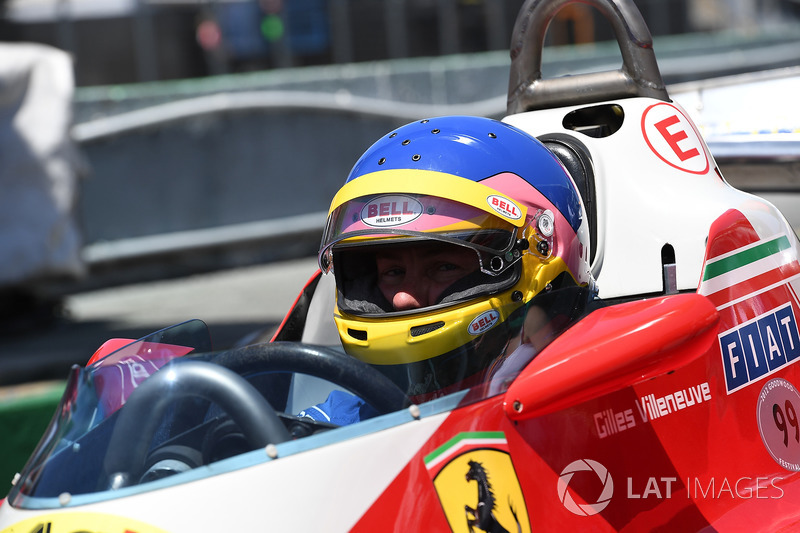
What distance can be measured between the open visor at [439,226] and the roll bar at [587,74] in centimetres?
108

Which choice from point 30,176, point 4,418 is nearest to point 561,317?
point 4,418

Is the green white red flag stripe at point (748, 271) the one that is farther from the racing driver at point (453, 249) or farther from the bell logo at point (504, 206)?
the bell logo at point (504, 206)

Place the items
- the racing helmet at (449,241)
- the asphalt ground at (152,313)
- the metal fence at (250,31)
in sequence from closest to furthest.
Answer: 1. the racing helmet at (449,241)
2. the asphalt ground at (152,313)
3. the metal fence at (250,31)

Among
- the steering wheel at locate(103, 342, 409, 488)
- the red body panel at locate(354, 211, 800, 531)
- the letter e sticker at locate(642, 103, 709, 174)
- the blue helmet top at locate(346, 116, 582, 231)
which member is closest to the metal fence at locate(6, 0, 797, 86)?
the letter e sticker at locate(642, 103, 709, 174)

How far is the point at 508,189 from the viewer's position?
7.28 feet

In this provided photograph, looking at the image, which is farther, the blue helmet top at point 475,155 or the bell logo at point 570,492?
the blue helmet top at point 475,155

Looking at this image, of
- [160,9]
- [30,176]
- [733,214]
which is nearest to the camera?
[733,214]

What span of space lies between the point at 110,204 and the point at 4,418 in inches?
238

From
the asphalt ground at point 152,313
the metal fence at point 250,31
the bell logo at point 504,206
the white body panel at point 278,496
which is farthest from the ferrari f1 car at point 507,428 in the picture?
the metal fence at point 250,31

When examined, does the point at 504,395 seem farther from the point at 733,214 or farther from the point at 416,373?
the point at 733,214

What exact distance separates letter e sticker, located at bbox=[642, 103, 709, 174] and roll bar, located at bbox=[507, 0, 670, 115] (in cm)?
18

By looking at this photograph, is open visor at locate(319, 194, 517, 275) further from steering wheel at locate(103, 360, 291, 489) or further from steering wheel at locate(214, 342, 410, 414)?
steering wheel at locate(103, 360, 291, 489)

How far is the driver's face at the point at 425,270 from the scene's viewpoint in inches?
87.0

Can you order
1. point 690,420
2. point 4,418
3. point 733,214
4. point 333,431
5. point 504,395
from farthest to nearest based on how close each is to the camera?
point 4,418
point 733,214
point 690,420
point 504,395
point 333,431
